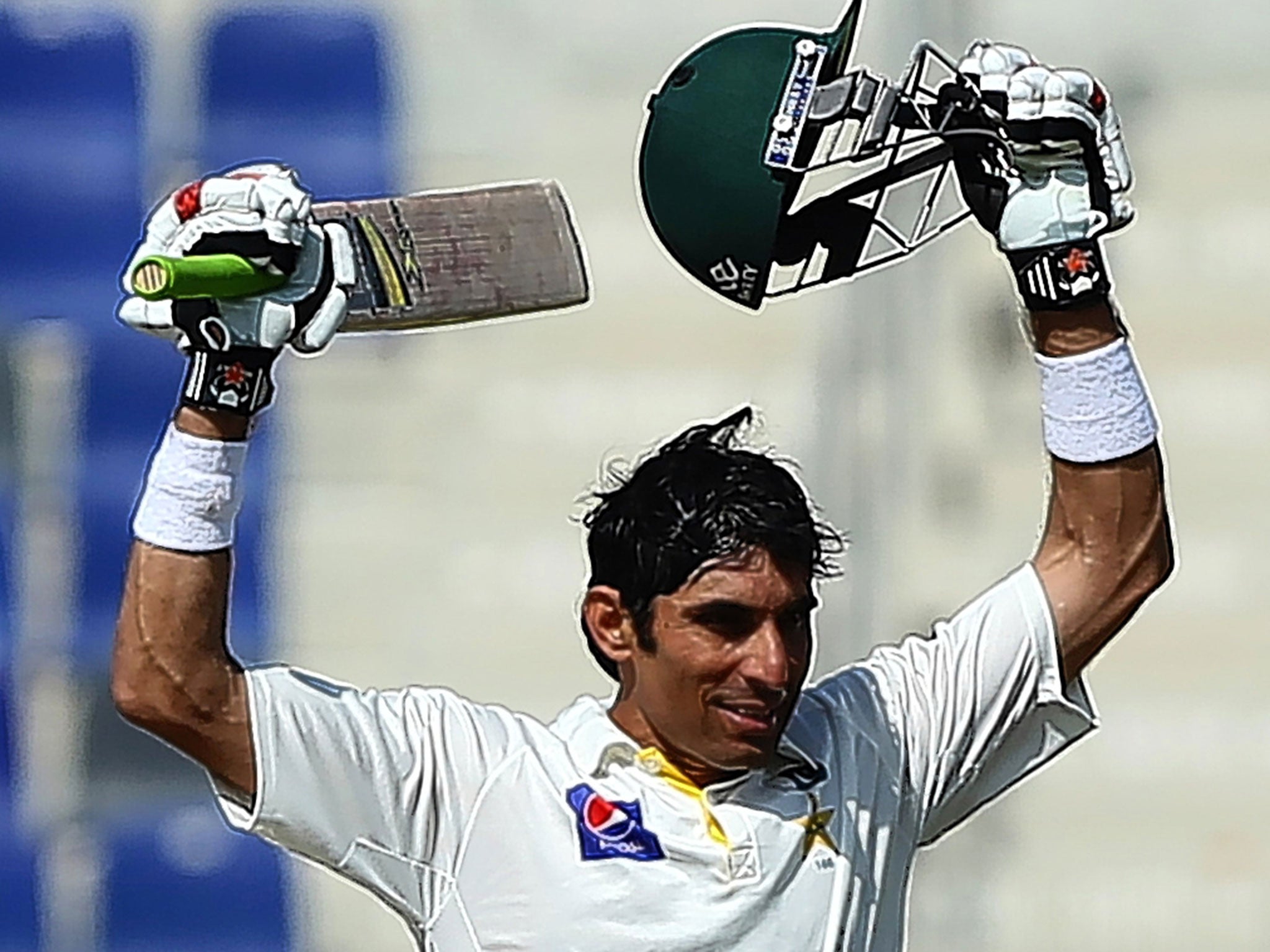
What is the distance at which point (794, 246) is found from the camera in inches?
76.2

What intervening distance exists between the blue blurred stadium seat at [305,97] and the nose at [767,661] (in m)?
1.42

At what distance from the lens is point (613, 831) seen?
1.79 m

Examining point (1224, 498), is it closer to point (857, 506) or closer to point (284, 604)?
point (857, 506)

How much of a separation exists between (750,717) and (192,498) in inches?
15.7

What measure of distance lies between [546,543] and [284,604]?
1.04 ft

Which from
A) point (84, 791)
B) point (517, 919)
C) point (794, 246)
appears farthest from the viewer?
point (84, 791)

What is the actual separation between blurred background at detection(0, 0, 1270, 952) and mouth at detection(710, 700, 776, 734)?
1.31 meters

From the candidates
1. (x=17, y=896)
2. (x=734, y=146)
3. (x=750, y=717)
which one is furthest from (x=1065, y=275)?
(x=17, y=896)

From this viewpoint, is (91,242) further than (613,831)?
Yes

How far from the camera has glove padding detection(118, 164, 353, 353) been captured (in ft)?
5.50

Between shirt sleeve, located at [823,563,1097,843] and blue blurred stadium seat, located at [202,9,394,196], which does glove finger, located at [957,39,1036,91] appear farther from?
blue blurred stadium seat, located at [202,9,394,196]

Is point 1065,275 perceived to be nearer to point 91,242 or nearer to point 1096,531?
point 1096,531

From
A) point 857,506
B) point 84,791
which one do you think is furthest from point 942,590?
point 84,791

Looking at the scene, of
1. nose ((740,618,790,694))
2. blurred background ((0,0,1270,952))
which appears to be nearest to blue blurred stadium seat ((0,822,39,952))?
blurred background ((0,0,1270,952))
